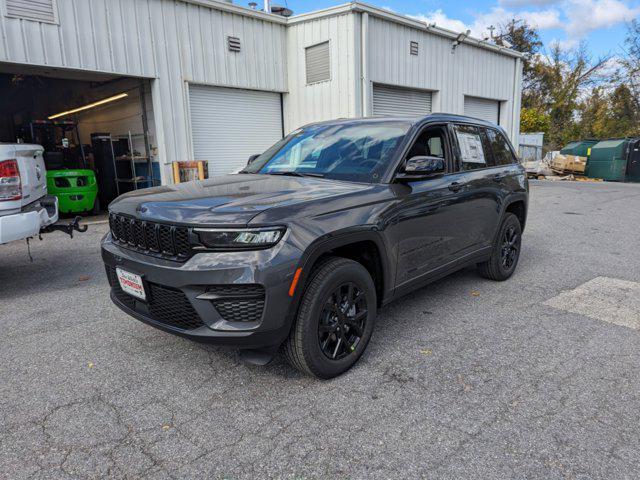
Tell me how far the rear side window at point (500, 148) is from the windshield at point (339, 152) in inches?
63.8

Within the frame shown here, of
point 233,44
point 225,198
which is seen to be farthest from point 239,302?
point 233,44

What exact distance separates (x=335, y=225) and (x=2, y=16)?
8.41 m

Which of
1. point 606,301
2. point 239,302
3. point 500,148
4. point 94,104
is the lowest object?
point 606,301

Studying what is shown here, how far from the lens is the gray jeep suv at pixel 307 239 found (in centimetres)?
252

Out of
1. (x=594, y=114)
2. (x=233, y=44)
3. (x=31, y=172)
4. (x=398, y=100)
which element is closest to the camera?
(x=31, y=172)

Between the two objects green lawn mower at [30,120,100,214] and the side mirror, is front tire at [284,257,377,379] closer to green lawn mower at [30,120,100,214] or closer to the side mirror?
the side mirror

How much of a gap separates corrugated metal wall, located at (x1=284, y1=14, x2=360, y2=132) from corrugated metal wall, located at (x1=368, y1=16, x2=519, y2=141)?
0.85 metres

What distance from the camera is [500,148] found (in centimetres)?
503

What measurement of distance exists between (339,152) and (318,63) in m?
9.00

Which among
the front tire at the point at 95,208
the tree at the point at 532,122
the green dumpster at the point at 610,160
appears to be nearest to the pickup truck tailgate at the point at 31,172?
the front tire at the point at 95,208

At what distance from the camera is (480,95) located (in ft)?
54.9

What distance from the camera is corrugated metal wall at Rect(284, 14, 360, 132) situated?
454 inches

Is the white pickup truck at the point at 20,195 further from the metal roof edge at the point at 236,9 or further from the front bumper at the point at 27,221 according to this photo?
the metal roof edge at the point at 236,9

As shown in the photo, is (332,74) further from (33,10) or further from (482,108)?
(482,108)
